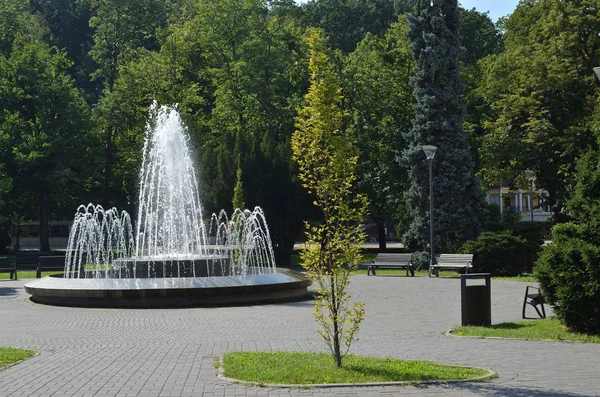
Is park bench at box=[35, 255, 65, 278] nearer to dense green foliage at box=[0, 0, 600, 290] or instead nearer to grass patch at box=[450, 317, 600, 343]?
dense green foliage at box=[0, 0, 600, 290]

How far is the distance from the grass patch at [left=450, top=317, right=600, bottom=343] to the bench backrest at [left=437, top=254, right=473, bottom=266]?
12.7 metres

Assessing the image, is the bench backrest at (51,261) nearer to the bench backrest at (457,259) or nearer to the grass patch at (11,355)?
the bench backrest at (457,259)

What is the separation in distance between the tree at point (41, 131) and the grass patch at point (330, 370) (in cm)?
3773

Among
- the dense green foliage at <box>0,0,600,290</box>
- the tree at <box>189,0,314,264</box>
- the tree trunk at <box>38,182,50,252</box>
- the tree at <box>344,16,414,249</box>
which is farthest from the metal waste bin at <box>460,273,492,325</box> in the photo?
the tree trunk at <box>38,182,50,252</box>

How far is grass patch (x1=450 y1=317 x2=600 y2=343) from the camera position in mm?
12668

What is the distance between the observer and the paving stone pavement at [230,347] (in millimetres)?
8773

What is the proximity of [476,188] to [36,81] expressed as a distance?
27.8 metres

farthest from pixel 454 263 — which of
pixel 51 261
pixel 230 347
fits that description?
pixel 230 347

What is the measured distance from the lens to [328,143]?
955 centimetres

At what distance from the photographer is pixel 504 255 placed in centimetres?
2830

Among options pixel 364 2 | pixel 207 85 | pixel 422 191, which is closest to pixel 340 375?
pixel 422 191

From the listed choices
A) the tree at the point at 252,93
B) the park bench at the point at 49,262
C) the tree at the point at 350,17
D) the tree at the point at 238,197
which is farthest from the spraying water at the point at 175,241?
the tree at the point at 350,17

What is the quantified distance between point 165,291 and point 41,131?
101 feet

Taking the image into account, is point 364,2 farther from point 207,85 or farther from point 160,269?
point 160,269
